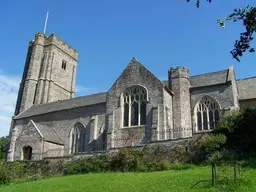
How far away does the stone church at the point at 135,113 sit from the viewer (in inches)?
1041

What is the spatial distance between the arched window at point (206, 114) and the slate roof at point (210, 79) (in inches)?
65.9

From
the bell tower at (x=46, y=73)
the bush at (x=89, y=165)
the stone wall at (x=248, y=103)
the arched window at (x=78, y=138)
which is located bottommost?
the bush at (x=89, y=165)

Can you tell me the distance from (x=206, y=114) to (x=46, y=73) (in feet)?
100

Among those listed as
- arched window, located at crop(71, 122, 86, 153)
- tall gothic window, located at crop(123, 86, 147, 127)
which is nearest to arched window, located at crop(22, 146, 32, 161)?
arched window, located at crop(71, 122, 86, 153)

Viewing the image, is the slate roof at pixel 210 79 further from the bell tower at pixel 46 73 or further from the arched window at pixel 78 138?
the bell tower at pixel 46 73

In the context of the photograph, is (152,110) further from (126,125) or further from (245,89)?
(245,89)

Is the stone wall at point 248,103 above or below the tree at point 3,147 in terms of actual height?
above

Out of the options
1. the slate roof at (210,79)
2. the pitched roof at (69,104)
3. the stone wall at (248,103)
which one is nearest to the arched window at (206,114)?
the slate roof at (210,79)

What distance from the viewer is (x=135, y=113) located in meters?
27.5

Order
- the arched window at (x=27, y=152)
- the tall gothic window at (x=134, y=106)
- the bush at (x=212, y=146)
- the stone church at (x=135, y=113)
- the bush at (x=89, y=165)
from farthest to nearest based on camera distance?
the arched window at (x=27, y=152), the tall gothic window at (x=134, y=106), the stone church at (x=135, y=113), the bush at (x=89, y=165), the bush at (x=212, y=146)

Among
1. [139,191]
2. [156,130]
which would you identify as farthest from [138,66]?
[139,191]

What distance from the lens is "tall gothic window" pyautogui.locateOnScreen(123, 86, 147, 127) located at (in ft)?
89.0

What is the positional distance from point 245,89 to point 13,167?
77.4 ft

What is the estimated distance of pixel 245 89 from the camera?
31.4 meters
